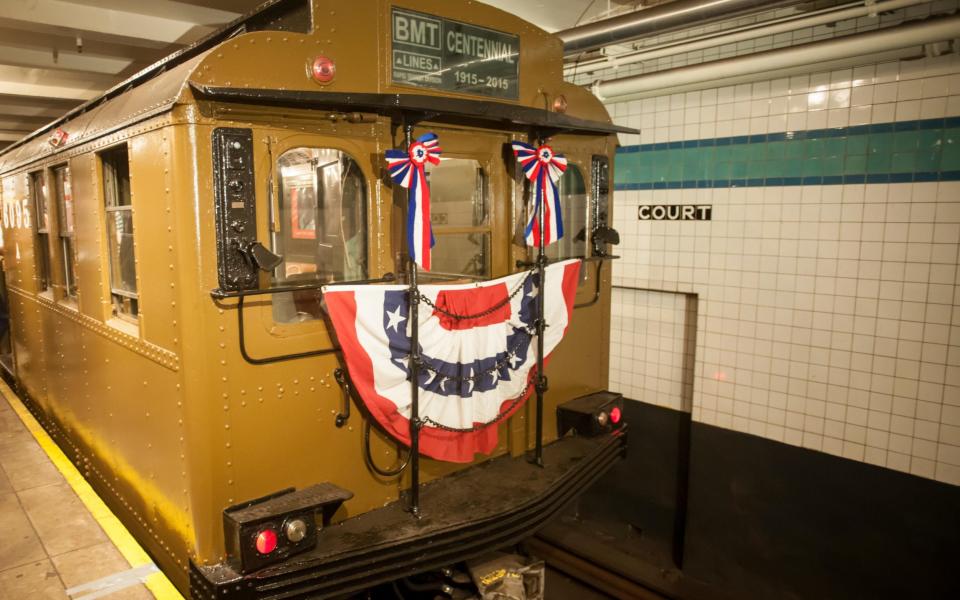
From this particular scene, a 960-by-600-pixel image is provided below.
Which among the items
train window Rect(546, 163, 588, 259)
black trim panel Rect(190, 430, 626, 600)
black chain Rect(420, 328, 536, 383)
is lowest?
black trim panel Rect(190, 430, 626, 600)

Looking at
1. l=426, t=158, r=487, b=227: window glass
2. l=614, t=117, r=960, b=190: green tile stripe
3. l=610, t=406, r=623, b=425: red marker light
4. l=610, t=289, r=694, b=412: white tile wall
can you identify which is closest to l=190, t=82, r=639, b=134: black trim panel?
l=426, t=158, r=487, b=227: window glass

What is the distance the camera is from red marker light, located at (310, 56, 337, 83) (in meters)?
3.17

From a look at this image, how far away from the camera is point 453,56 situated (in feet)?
12.2

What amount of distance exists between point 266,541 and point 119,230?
243 cm

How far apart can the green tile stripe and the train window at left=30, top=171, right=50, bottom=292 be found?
19.0ft

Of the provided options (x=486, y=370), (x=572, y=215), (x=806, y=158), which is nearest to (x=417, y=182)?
(x=486, y=370)

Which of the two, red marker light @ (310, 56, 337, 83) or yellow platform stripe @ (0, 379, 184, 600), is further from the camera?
yellow platform stripe @ (0, 379, 184, 600)

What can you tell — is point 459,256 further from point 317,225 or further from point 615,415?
point 317,225

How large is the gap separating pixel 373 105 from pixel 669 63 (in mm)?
4042

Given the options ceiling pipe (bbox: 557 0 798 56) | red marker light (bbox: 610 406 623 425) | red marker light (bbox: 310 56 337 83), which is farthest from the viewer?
red marker light (bbox: 610 406 623 425)

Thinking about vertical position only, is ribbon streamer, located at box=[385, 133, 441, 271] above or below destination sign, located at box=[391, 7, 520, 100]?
below

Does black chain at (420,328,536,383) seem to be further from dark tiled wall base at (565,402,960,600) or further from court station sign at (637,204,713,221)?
dark tiled wall base at (565,402,960,600)

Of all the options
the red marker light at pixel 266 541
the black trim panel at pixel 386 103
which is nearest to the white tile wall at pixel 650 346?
the black trim panel at pixel 386 103

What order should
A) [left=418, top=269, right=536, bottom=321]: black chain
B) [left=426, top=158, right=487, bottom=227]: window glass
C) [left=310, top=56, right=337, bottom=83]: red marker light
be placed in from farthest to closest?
[left=426, top=158, right=487, bottom=227]: window glass < [left=418, top=269, right=536, bottom=321]: black chain < [left=310, top=56, right=337, bottom=83]: red marker light
